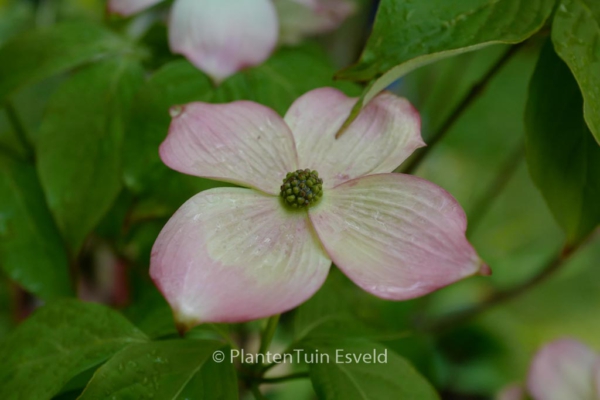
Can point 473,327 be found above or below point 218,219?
below

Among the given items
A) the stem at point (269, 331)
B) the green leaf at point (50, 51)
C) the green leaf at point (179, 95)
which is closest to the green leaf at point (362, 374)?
the stem at point (269, 331)

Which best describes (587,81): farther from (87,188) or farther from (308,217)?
(87,188)

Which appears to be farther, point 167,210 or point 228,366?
point 167,210

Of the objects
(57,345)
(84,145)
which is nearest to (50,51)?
(84,145)

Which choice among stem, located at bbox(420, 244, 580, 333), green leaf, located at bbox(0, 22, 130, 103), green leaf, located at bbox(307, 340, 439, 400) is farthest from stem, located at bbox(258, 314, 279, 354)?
stem, located at bbox(420, 244, 580, 333)

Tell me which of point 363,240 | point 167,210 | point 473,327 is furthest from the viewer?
point 473,327

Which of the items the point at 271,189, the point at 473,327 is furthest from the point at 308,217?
the point at 473,327
